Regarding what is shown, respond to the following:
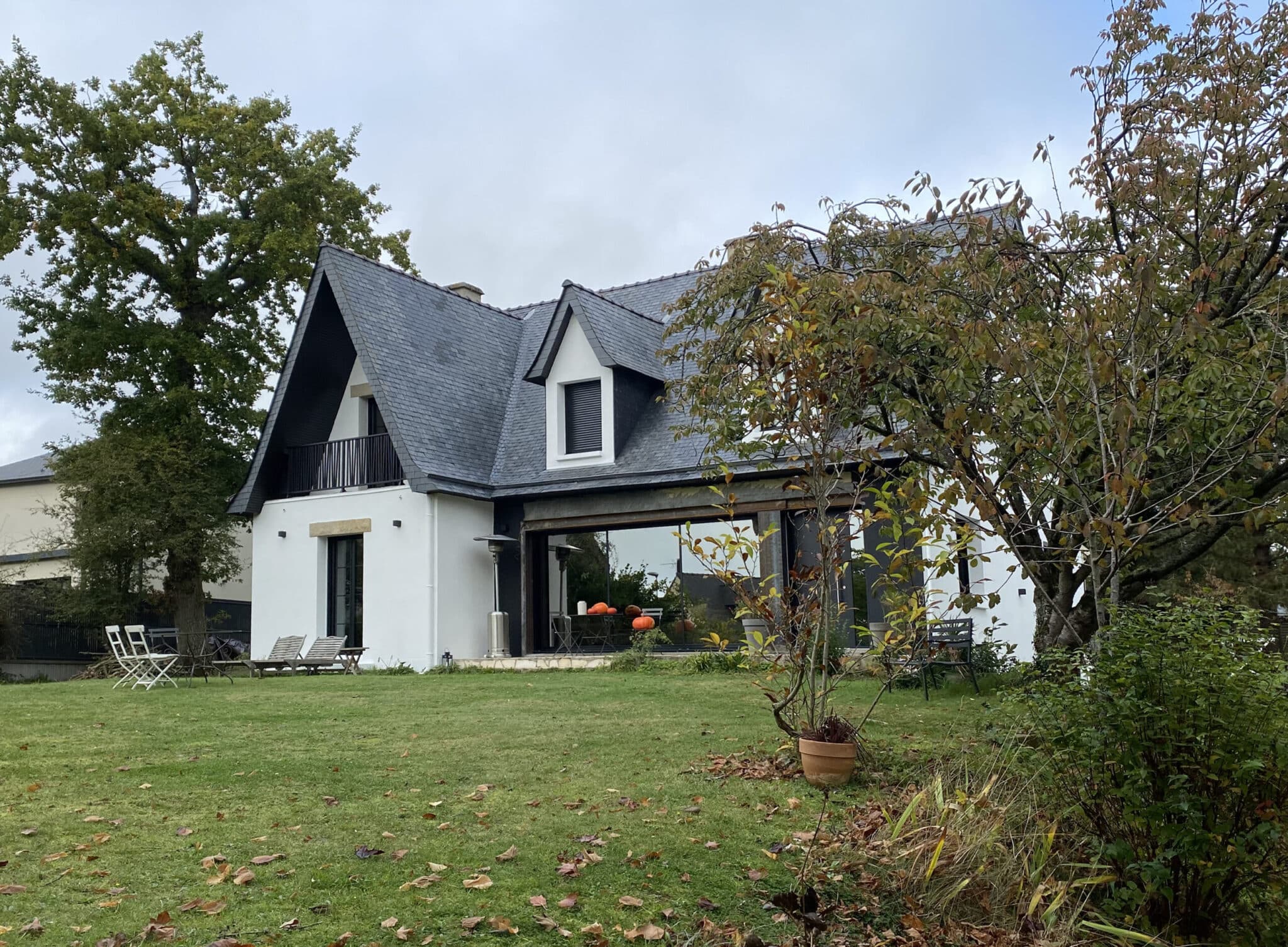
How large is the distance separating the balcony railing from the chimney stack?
21.4 ft

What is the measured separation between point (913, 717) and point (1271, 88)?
238 inches

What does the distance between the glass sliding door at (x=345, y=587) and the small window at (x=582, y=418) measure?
15.0ft

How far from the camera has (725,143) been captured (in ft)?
49.3

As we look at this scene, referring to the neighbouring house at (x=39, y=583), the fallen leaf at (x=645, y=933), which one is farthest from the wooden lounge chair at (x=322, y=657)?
the fallen leaf at (x=645, y=933)

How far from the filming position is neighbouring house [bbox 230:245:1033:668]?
1908 cm

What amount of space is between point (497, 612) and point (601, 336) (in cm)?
562

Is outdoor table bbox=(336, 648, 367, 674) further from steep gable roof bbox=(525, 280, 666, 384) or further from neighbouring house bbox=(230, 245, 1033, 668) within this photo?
steep gable roof bbox=(525, 280, 666, 384)

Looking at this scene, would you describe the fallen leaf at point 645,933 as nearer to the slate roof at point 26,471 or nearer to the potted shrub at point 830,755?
the potted shrub at point 830,755

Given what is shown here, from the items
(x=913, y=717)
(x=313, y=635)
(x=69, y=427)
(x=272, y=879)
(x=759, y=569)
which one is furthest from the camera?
(x=69, y=427)

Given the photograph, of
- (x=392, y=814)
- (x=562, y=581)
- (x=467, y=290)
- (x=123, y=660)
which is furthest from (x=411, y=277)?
(x=392, y=814)

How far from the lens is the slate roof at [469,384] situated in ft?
63.0

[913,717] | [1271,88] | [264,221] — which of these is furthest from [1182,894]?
[264,221]

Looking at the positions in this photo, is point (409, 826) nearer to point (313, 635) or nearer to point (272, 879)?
point (272, 879)

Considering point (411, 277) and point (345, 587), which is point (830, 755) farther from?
point (411, 277)
